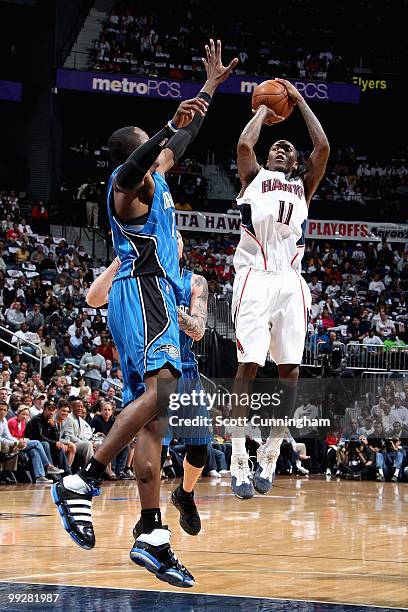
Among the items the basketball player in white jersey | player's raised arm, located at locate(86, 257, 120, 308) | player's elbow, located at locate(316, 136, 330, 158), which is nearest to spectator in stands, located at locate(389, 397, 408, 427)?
the basketball player in white jersey

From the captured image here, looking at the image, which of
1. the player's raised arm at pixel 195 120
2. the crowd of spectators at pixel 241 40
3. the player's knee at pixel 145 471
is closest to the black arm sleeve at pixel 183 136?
the player's raised arm at pixel 195 120

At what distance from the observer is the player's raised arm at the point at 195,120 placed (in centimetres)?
631

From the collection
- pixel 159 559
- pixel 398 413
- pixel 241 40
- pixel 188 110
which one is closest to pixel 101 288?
pixel 188 110

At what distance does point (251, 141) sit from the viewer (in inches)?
284

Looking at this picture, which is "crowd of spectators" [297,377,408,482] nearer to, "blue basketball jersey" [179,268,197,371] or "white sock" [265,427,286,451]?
"blue basketball jersey" [179,268,197,371]

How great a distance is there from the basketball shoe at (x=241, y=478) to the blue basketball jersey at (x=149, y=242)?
178cm

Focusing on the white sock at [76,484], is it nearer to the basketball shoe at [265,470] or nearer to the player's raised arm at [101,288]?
the player's raised arm at [101,288]

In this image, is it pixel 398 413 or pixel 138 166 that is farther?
pixel 398 413

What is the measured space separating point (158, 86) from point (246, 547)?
2369 centimetres

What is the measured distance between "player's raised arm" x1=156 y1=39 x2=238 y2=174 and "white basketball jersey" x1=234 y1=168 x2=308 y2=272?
92 cm

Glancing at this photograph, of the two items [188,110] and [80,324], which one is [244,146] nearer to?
[188,110]

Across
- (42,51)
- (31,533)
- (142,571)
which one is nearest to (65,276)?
(42,51)

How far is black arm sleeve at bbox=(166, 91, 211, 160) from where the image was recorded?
638cm

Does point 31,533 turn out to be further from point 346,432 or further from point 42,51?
point 42,51
